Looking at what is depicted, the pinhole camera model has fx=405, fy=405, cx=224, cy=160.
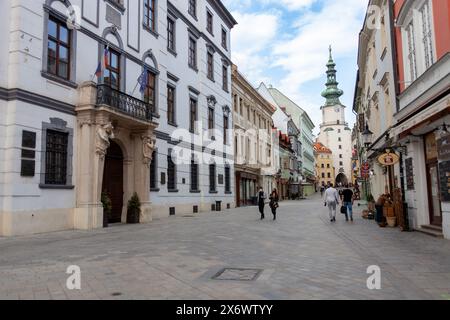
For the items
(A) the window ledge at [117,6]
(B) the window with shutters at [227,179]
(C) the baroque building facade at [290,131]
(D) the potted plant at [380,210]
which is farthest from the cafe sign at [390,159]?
(C) the baroque building facade at [290,131]

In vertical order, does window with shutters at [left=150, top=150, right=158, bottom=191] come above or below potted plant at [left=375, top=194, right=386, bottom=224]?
above

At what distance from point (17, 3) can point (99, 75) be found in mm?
3643

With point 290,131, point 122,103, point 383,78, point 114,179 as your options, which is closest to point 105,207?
point 114,179

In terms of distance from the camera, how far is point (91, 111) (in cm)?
1536

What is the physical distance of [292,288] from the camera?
19.4ft

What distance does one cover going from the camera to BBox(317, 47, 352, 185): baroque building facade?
125m

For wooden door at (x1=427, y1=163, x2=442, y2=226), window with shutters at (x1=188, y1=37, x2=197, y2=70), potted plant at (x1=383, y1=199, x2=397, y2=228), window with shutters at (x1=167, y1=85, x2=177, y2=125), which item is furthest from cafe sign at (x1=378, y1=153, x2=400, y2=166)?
window with shutters at (x1=188, y1=37, x2=197, y2=70)

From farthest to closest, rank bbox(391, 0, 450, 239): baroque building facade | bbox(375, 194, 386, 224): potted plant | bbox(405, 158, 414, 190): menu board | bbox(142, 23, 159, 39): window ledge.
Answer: bbox(142, 23, 159, 39): window ledge, bbox(375, 194, 386, 224): potted plant, bbox(405, 158, 414, 190): menu board, bbox(391, 0, 450, 239): baroque building facade

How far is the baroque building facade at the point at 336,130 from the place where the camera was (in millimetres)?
125125

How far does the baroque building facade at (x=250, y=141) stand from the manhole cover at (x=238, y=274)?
28144 mm

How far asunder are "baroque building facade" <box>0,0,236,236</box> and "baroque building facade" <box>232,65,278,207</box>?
10.9 meters

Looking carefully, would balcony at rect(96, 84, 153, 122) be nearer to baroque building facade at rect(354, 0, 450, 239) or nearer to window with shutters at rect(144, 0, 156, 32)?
window with shutters at rect(144, 0, 156, 32)

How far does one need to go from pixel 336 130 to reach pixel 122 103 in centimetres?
12170

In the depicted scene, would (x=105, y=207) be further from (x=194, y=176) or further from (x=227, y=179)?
(x=227, y=179)
